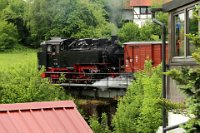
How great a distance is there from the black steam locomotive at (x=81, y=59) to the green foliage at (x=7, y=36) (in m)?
30.7

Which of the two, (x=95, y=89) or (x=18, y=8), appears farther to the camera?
(x=18, y=8)

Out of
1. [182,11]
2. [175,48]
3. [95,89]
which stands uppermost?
[182,11]

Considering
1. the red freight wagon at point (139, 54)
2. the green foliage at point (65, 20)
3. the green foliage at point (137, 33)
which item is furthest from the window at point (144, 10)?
the red freight wagon at point (139, 54)

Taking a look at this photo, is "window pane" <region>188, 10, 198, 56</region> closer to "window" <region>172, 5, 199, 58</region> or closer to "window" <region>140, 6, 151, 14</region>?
"window" <region>172, 5, 199, 58</region>

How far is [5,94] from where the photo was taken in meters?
26.0

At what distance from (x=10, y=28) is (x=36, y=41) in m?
3.69

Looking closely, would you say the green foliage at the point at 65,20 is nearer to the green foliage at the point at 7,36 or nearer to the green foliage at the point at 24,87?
the green foliage at the point at 7,36

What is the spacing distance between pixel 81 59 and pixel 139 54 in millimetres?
4114

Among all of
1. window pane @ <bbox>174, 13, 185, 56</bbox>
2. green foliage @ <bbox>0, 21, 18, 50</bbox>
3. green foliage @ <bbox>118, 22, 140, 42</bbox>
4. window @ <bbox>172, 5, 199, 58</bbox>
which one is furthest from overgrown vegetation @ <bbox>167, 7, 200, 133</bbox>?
green foliage @ <bbox>0, 21, 18, 50</bbox>

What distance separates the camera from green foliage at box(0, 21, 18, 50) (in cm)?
6569

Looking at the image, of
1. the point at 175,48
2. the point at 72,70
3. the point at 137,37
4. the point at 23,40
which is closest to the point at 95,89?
the point at 72,70

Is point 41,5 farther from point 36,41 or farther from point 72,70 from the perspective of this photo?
point 72,70

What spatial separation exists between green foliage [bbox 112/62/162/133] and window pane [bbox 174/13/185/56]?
5032mm

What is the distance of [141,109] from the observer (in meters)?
18.5
